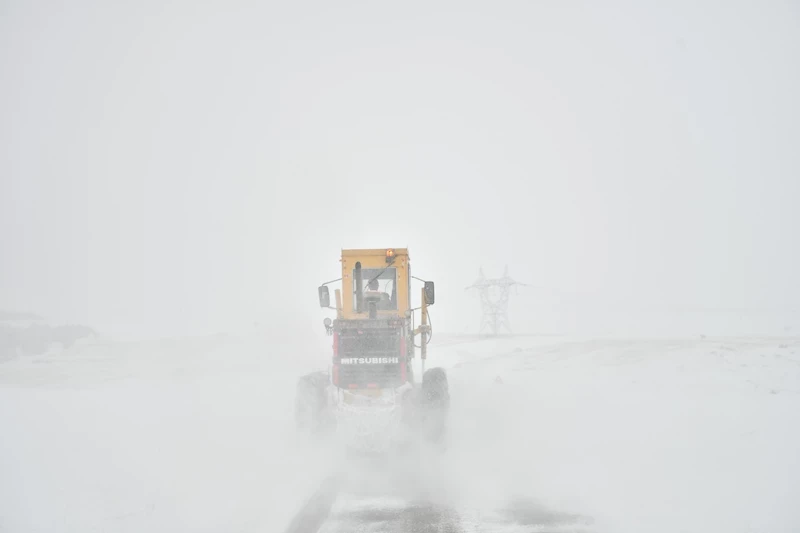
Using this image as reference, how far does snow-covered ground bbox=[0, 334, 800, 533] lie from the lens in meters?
7.47

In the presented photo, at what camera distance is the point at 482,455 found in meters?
11.0

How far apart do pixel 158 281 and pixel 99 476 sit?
82.0 meters

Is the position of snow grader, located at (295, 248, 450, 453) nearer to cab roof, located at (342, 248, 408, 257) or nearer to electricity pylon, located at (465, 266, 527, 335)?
cab roof, located at (342, 248, 408, 257)

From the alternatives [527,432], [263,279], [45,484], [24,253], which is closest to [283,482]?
[45,484]

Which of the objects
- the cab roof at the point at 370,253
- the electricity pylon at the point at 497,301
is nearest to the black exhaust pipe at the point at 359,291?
the cab roof at the point at 370,253

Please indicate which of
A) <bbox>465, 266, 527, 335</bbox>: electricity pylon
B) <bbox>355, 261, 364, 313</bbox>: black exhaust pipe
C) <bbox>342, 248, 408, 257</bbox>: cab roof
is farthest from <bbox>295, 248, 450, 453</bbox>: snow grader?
<bbox>465, 266, 527, 335</bbox>: electricity pylon

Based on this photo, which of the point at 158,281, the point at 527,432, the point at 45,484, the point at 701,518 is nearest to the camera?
the point at 701,518

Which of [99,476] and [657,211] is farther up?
[657,211]

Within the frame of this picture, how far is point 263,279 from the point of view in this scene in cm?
9581

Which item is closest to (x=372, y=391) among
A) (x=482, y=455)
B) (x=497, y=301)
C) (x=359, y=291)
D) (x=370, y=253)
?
(x=359, y=291)

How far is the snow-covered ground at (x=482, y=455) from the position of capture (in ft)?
24.5

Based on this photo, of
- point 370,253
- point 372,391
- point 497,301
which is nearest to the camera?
point 372,391

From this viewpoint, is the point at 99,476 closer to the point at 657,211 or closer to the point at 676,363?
the point at 676,363

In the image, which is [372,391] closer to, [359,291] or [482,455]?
[359,291]
